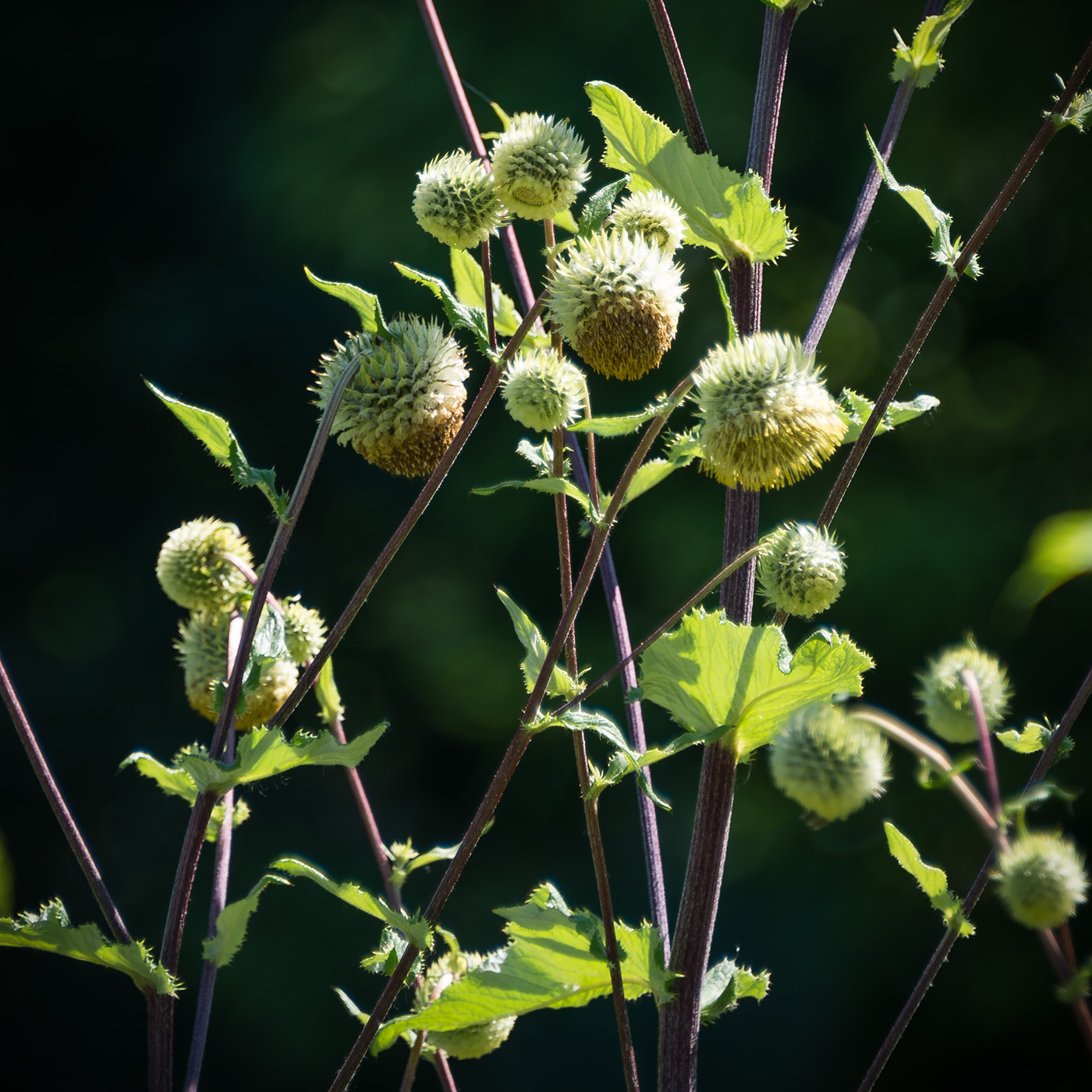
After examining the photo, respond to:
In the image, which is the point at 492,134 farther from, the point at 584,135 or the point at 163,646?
the point at 163,646

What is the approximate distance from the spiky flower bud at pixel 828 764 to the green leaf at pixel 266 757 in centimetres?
22

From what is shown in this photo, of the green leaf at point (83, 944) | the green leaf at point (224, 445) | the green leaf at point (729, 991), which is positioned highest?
the green leaf at point (224, 445)

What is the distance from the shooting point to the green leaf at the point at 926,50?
62 cm

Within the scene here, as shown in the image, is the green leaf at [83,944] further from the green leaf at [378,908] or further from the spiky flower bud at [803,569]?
the spiky flower bud at [803,569]

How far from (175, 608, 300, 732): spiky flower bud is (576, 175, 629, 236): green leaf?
34 cm

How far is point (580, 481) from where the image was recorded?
0.76 m

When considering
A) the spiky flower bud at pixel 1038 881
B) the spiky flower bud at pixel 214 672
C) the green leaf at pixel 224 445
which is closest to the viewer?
the spiky flower bud at pixel 1038 881

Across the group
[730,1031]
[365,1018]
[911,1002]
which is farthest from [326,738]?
[730,1031]

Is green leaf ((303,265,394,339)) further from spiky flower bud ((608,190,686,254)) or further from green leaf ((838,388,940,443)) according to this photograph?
green leaf ((838,388,940,443))

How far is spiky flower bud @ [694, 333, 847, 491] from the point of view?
1.92ft

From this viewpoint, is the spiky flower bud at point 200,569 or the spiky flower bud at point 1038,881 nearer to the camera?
the spiky flower bud at point 1038,881

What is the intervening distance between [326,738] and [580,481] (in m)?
0.25

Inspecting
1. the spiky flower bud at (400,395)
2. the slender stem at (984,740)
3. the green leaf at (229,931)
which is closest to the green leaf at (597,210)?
the spiky flower bud at (400,395)

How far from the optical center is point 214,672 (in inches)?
31.3
